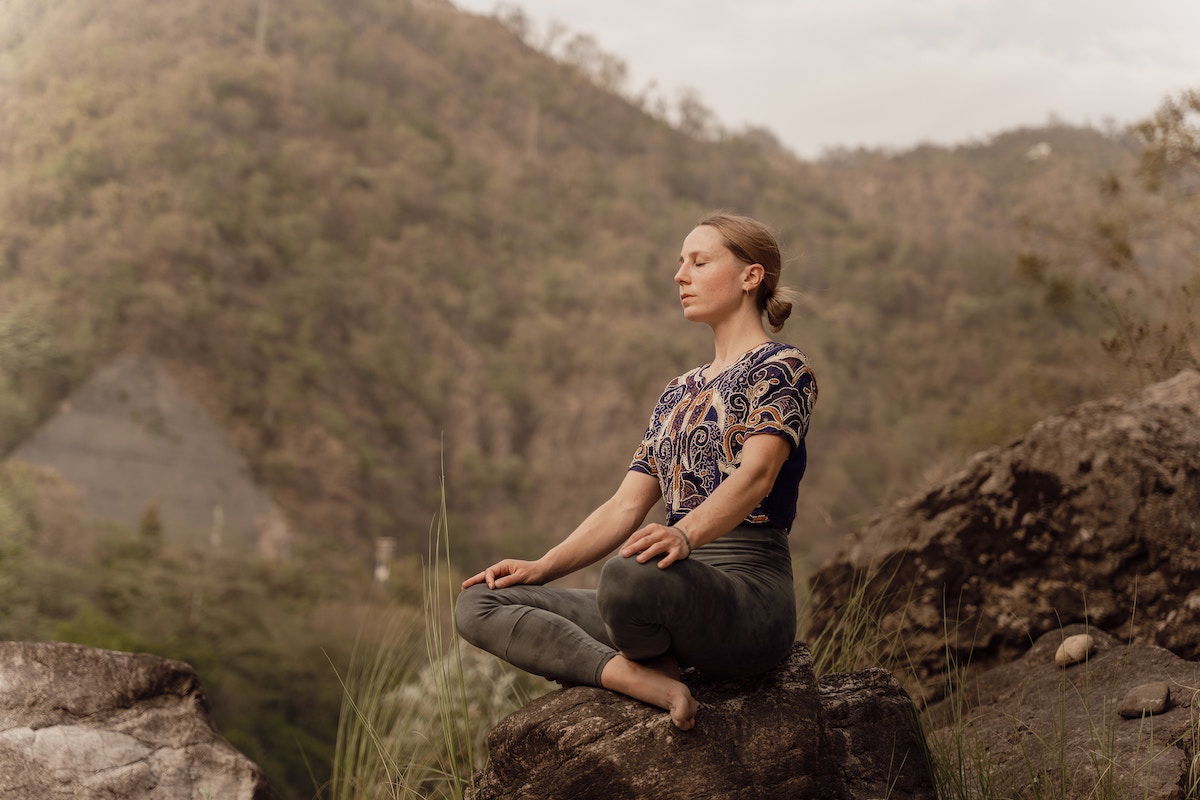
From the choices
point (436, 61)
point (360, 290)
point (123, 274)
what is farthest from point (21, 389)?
point (436, 61)

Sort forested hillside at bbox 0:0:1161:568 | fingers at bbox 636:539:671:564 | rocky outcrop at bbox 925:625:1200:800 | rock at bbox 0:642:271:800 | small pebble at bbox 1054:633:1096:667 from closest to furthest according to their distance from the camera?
fingers at bbox 636:539:671:564 → rocky outcrop at bbox 925:625:1200:800 → rock at bbox 0:642:271:800 → small pebble at bbox 1054:633:1096:667 → forested hillside at bbox 0:0:1161:568

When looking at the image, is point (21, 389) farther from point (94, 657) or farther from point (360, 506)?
point (94, 657)

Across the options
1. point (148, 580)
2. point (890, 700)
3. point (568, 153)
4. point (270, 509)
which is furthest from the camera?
point (568, 153)

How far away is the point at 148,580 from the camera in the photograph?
2702cm

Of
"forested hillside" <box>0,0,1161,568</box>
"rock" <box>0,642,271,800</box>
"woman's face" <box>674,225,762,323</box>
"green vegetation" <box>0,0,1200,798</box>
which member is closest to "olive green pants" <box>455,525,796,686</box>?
"woman's face" <box>674,225,762,323</box>

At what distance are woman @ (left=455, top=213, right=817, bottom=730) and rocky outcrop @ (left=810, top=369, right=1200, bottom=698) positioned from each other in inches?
58.1

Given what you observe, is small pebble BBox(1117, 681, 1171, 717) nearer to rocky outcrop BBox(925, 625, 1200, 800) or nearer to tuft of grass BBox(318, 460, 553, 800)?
rocky outcrop BBox(925, 625, 1200, 800)

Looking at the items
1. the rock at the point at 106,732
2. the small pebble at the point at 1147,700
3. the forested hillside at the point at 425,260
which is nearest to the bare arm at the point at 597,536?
the rock at the point at 106,732

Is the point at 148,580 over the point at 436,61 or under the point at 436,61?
under

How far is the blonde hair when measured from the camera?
2.62 m

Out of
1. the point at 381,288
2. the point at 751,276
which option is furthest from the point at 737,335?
the point at 381,288

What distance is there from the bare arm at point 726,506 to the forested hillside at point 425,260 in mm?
27234

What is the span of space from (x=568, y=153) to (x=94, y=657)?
59720mm

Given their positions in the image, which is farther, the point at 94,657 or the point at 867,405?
the point at 867,405
